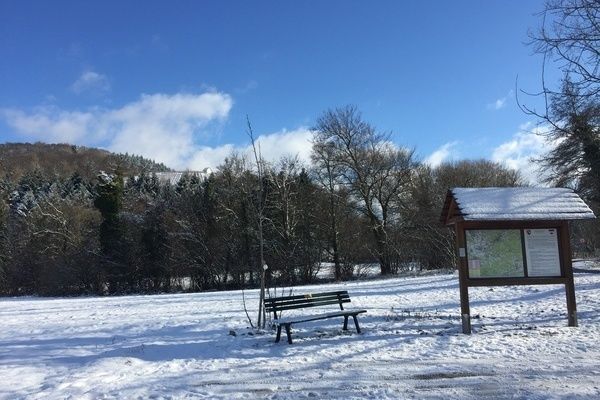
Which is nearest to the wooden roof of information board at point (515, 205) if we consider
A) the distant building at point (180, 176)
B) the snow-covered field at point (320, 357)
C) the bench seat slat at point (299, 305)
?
the snow-covered field at point (320, 357)

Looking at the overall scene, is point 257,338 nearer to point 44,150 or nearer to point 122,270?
point 122,270

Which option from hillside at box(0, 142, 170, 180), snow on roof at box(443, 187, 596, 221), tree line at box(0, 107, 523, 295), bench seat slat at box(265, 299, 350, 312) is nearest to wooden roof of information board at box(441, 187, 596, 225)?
snow on roof at box(443, 187, 596, 221)

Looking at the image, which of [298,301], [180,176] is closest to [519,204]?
[298,301]

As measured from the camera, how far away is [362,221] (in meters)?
40.3

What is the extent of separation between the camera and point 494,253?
427 inches

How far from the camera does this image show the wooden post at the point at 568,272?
1064cm

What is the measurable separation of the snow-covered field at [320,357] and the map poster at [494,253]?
1.14m

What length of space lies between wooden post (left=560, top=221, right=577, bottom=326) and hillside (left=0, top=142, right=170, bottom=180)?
63.8 metres

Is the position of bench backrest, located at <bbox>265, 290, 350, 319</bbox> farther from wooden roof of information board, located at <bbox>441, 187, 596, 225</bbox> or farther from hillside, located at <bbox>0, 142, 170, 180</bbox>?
hillside, located at <bbox>0, 142, 170, 180</bbox>

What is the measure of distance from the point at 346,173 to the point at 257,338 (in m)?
31.2

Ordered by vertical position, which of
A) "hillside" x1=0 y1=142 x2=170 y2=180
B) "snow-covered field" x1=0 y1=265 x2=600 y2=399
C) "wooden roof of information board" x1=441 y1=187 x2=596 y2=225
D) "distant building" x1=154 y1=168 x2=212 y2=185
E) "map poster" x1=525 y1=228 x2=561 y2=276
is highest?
"hillside" x1=0 y1=142 x2=170 y2=180

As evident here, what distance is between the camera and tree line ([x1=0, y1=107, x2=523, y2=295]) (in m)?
38.2

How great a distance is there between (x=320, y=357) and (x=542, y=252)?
215 inches

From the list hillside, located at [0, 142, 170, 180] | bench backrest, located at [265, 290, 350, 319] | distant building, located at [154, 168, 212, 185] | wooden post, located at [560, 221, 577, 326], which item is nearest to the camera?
wooden post, located at [560, 221, 577, 326]
